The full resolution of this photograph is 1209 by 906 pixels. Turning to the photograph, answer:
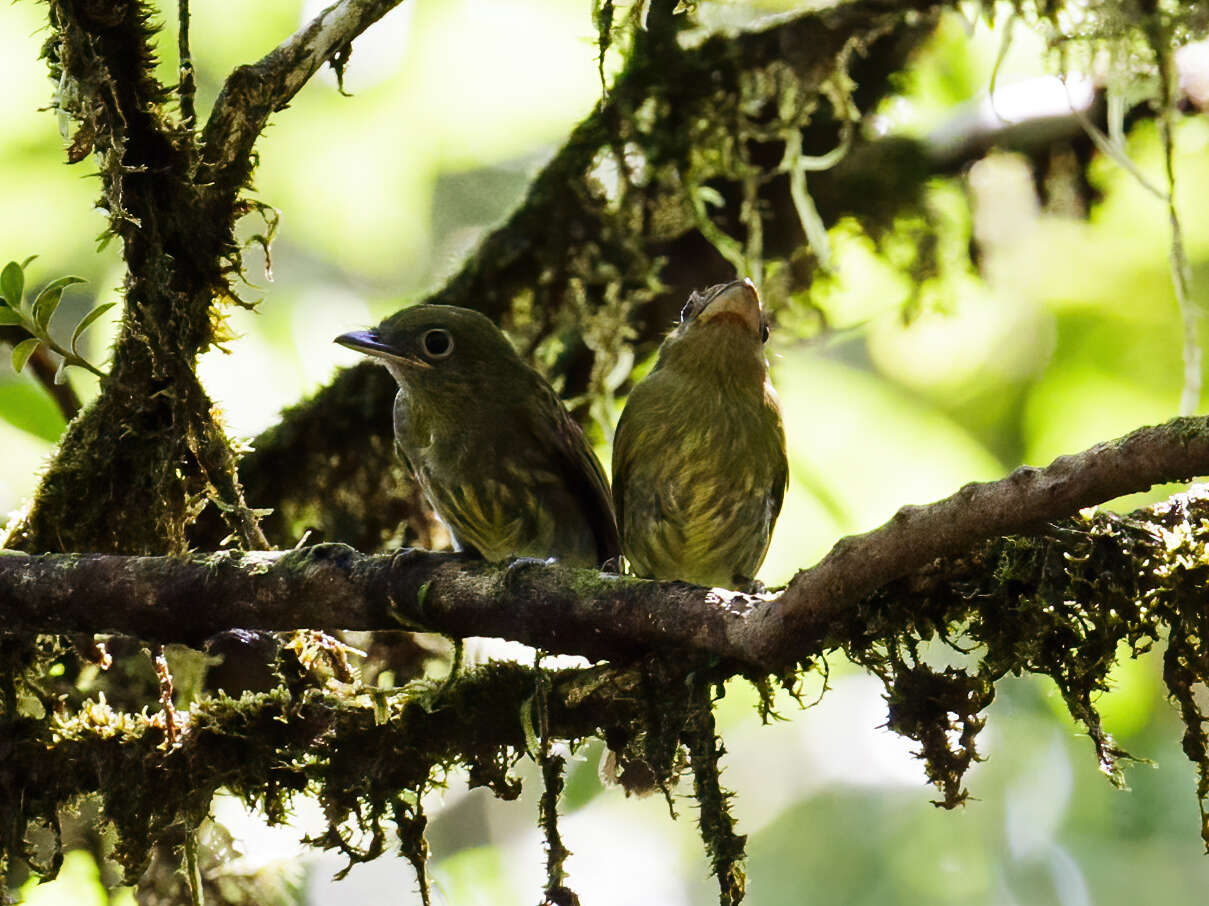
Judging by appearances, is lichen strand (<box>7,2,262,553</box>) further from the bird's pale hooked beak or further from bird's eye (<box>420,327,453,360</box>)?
the bird's pale hooked beak

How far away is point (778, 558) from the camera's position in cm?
626

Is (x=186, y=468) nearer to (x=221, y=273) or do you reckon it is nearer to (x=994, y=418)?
(x=221, y=273)

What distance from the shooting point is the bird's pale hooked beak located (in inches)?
156

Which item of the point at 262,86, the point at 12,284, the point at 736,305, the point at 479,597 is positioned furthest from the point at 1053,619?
the point at 12,284

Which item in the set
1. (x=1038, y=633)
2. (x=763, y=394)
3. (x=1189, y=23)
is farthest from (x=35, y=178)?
(x=1038, y=633)

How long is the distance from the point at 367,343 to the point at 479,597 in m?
1.13

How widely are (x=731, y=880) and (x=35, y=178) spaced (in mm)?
5822

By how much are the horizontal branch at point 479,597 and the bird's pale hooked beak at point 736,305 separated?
123 cm

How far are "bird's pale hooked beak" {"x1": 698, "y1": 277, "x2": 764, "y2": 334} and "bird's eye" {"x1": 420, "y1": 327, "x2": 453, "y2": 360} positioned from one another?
790 mm

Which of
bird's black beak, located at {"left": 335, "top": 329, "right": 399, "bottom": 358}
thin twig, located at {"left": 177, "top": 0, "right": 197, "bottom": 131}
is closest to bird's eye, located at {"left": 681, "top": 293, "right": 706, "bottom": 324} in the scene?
bird's black beak, located at {"left": 335, "top": 329, "right": 399, "bottom": 358}

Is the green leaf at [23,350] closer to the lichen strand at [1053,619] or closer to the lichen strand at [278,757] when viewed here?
the lichen strand at [278,757]

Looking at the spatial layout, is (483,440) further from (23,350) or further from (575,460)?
(23,350)

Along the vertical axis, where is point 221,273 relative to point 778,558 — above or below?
below

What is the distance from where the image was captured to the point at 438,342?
391 centimetres
